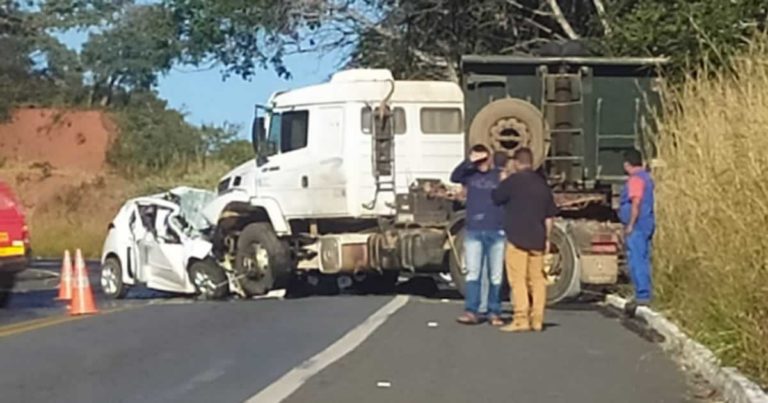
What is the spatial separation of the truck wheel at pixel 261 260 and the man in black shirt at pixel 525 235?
752 cm

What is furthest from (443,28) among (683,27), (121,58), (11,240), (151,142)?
(121,58)

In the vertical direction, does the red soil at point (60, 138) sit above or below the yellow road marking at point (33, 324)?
above

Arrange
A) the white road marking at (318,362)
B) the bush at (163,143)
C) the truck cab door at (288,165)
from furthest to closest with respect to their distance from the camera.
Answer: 1. the bush at (163,143)
2. the truck cab door at (288,165)
3. the white road marking at (318,362)

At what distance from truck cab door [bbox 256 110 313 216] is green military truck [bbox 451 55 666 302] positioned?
2.90m

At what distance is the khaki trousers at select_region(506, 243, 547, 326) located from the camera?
17.2 meters

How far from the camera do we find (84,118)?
59438mm

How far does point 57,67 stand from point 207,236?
1748 inches

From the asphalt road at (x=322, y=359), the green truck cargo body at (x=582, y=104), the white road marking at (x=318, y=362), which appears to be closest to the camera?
the white road marking at (x=318, y=362)

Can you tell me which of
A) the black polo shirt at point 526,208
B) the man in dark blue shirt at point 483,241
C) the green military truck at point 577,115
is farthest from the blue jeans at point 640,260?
the green military truck at point 577,115

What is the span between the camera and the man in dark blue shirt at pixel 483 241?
1778 cm

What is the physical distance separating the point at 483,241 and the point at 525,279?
0.84 meters

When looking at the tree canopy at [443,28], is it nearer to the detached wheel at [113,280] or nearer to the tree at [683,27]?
the tree at [683,27]

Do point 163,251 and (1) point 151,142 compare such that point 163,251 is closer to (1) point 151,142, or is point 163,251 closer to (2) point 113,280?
(2) point 113,280

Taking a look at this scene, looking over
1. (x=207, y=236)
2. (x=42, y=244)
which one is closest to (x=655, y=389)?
(x=207, y=236)
